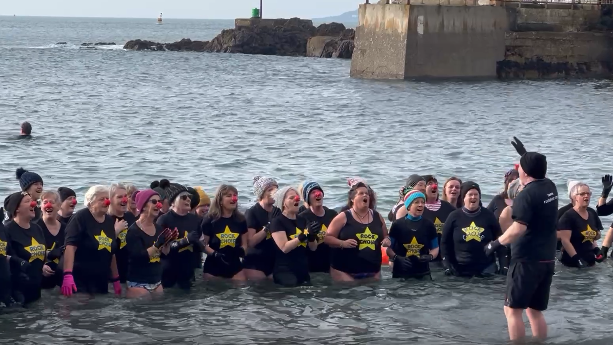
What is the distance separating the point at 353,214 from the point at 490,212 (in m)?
1.69

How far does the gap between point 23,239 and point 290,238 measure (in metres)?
2.94

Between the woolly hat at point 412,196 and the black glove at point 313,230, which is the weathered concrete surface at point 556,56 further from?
the black glove at point 313,230

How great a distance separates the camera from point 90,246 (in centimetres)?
1012

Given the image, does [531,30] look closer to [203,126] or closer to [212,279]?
[203,126]

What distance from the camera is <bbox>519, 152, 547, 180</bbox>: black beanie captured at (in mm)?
8398

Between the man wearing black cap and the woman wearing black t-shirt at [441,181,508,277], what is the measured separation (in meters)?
2.67

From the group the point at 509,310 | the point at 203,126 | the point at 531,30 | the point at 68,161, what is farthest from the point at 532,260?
the point at 531,30

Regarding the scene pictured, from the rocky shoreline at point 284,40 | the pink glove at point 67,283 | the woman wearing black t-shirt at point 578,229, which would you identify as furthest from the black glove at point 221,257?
the rocky shoreline at point 284,40

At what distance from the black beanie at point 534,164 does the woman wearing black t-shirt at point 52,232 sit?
4808 millimetres

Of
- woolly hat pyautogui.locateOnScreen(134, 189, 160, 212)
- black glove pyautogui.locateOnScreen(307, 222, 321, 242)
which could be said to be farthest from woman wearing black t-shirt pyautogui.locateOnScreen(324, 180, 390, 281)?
woolly hat pyautogui.locateOnScreen(134, 189, 160, 212)

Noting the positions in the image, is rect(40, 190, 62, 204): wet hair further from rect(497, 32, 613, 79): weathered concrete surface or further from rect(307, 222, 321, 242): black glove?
rect(497, 32, 613, 79): weathered concrete surface

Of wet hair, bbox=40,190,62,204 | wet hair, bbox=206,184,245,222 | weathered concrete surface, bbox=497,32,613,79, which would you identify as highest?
weathered concrete surface, bbox=497,32,613,79

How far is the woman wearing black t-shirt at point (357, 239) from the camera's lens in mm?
11031

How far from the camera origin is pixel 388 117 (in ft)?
125
